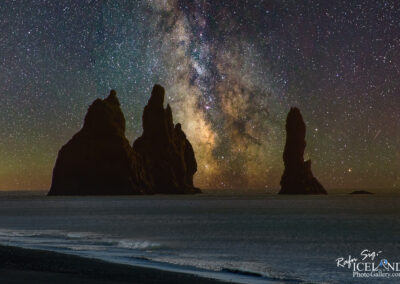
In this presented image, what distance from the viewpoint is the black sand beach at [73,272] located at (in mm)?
19172

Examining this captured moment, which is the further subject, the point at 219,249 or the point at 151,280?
the point at 219,249

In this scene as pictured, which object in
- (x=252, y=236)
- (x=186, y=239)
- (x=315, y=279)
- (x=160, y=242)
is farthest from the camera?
(x=252, y=236)

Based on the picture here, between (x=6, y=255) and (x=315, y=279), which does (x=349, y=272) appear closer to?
(x=315, y=279)

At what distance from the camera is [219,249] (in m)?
39.5

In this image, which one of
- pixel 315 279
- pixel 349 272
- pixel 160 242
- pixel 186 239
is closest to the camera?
pixel 315 279

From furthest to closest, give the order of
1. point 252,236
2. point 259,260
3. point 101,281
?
point 252,236 < point 259,260 < point 101,281

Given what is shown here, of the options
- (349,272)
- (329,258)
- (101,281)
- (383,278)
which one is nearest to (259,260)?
(329,258)

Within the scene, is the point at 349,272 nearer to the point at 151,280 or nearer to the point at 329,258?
the point at 329,258

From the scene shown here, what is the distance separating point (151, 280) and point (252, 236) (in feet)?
108

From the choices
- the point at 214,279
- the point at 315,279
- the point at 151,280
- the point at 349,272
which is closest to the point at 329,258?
the point at 349,272

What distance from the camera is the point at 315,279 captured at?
956 inches

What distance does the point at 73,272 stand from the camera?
21.5 metres

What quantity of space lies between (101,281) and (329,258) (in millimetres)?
18160

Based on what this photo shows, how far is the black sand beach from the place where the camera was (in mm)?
19172
